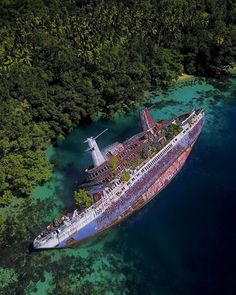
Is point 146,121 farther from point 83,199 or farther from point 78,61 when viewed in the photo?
point 78,61

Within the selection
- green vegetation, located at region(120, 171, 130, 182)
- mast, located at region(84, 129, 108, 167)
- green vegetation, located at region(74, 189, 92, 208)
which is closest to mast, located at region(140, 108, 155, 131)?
green vegetation, located at region(120, 171, 130, 182)

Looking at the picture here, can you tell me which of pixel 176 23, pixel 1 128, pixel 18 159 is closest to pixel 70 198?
pixel 18 159

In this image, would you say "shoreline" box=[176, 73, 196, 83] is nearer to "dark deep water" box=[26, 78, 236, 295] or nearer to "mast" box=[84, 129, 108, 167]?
"dark deep water" box=[26, 78, 236, 295]

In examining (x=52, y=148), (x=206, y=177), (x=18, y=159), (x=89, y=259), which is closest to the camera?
(x=89, y=259)

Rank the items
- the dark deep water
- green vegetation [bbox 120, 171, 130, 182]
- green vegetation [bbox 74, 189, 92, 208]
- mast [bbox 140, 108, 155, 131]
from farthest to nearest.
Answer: mast [bbox 140, 108, 155, 131]
green vegetation [bbox 120, 171, 130, 182]
green vegetation [bbox 74, 189, 92, 208]
the dark deep water

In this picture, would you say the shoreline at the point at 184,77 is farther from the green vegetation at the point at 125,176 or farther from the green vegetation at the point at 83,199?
the green vegetation at the point at 83,199

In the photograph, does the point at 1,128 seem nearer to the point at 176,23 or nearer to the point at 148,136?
the point at 148,136
